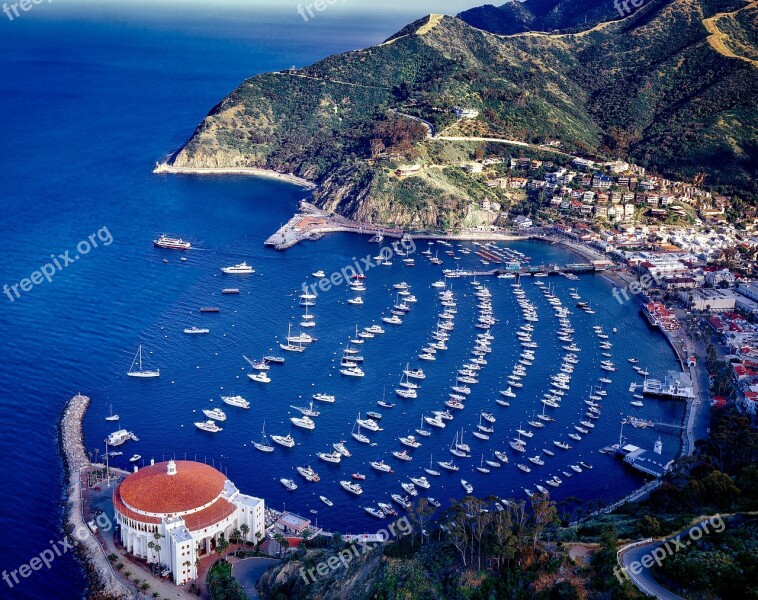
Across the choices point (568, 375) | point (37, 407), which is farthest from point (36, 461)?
point (568, 375)

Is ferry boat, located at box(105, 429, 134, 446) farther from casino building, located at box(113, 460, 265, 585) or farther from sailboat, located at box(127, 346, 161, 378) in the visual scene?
casino building, located at box(113, 460, 265, 585)

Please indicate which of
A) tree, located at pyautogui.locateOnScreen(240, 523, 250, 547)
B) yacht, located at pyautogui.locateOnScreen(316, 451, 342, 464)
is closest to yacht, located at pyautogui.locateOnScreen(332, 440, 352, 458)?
yacht, located at pyautogui.locateOnScreen(316, 451, 342, 464)

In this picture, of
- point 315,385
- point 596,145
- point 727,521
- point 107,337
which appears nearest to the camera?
point 727,521

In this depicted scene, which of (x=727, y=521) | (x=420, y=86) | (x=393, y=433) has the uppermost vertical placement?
(x=420, y=86)

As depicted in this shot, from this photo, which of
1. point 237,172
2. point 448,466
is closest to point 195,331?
point 448,466

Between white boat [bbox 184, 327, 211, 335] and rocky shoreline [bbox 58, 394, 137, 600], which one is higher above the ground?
white boat [bbox 184, 327, 211, 335]

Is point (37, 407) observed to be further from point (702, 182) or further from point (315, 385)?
point (702, 182)
